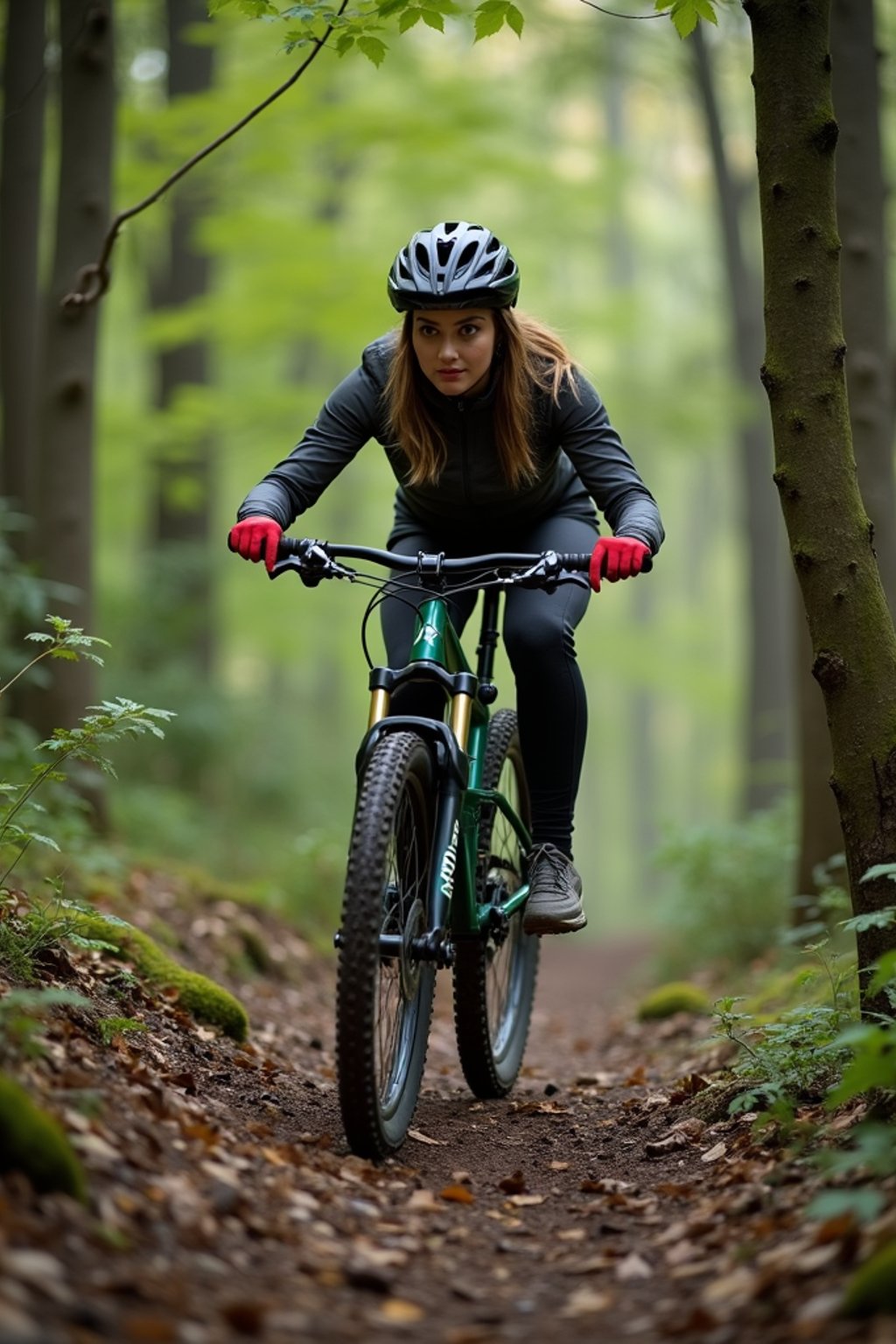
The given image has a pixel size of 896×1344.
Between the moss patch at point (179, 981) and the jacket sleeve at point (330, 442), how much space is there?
169 cm

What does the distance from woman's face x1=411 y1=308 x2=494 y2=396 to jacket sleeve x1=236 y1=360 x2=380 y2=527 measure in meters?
A: 0.25

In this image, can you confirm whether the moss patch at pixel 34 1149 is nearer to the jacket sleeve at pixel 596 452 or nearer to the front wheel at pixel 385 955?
the front wheel at pixel 385 955

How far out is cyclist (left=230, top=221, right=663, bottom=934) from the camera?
4180 millimetres

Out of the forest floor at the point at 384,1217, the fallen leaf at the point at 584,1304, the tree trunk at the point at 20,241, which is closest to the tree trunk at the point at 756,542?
the tree trunk at the point at 20,241

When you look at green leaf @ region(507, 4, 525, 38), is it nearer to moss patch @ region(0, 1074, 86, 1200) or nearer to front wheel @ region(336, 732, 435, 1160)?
front wheel @ region(336, 732, 435, 1160)

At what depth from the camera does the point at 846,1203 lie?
2.53 meters

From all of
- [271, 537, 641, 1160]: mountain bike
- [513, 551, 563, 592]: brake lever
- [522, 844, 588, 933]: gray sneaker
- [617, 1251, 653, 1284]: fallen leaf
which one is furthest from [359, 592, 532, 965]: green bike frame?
[617, 1251, 653, 1284]: fallen leaf

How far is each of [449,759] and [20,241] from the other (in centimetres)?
616

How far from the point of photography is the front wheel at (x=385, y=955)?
347cm

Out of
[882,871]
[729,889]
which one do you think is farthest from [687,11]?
[729,889]

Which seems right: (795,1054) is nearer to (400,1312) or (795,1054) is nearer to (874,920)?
(874,920)

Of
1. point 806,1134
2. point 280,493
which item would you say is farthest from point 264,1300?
point 280,493

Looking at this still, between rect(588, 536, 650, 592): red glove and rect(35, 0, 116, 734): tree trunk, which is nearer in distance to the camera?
rect(588, 536, 650, 592): red glove

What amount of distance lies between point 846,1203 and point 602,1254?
0.78m
